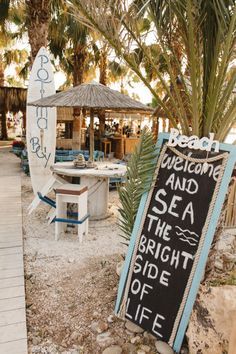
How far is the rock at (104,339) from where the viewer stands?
2.65 meters

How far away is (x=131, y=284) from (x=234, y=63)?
2112 mm

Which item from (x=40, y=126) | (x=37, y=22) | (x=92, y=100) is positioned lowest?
(x=40, y=126)

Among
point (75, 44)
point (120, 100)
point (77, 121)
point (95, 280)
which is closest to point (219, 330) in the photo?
point (95, 280)

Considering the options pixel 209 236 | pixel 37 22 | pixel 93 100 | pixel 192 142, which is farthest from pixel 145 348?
pixel 37 22

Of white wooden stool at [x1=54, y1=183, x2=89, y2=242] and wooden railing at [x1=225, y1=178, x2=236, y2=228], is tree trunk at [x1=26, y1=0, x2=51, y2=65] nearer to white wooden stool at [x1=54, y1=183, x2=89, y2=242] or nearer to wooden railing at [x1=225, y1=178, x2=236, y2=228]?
white wooden stool at [x1=54, y1=183, x2=89, y2=242]

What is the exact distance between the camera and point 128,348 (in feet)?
8.55

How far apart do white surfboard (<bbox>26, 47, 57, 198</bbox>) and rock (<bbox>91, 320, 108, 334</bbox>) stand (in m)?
4.79

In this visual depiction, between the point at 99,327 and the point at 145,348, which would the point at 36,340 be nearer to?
the point at 99,327

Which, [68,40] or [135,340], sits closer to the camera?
[135,340]

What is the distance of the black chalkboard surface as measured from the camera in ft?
8.08

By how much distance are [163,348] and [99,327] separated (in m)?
0.60

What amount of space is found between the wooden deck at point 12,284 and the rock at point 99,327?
59 cm

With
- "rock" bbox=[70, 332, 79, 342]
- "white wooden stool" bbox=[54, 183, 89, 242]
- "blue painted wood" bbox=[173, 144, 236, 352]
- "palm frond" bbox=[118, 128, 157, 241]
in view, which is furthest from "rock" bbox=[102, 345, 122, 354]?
"white wooden stool" bbox=[54, 183, 89, 242]

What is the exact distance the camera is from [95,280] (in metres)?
3.65
